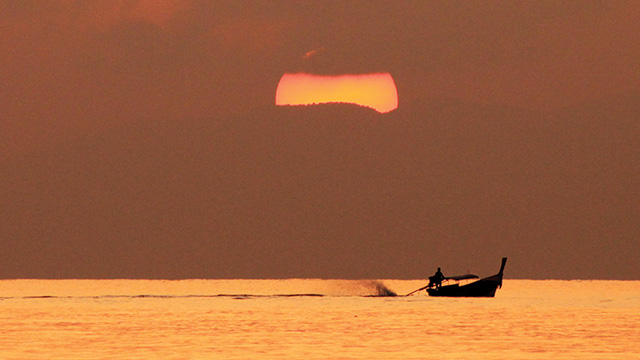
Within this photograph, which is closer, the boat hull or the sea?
the sea

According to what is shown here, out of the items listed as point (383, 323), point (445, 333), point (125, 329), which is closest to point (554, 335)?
point (445, 333)

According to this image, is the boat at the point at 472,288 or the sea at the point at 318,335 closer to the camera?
the sea at the point at 318,335

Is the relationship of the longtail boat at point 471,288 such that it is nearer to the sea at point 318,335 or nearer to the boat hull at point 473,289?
the boat hull at point 473,289

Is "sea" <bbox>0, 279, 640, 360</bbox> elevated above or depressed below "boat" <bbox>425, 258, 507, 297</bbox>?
below

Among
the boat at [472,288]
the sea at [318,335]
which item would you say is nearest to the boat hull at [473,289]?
the boat at [472,288]

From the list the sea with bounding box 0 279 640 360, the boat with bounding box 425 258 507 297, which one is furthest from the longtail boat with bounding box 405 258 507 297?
the sea with bounding box 0 279 640 360

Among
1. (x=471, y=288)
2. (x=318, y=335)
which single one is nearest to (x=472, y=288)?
(x=471, y=288)

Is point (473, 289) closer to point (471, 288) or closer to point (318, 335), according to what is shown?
point (471, 288)

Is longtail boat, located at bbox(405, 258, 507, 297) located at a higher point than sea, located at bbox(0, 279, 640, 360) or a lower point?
higher

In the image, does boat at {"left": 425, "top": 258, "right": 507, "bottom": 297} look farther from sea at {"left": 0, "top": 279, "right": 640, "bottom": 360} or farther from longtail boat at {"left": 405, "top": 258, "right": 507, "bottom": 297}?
sea at {"left": 0, "top": 279, "right": 640, "bottom": 360}

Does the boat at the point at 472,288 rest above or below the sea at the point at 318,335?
above

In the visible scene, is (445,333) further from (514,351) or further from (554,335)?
(514,351)

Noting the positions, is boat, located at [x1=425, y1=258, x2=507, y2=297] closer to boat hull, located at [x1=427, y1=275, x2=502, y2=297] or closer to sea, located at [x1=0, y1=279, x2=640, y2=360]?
boat hull, located at [x1=427, y1=275, x2=502, y2=297]

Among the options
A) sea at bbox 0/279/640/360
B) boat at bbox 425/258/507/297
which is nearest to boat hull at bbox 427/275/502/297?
boat at bbox 425/258/507/297
